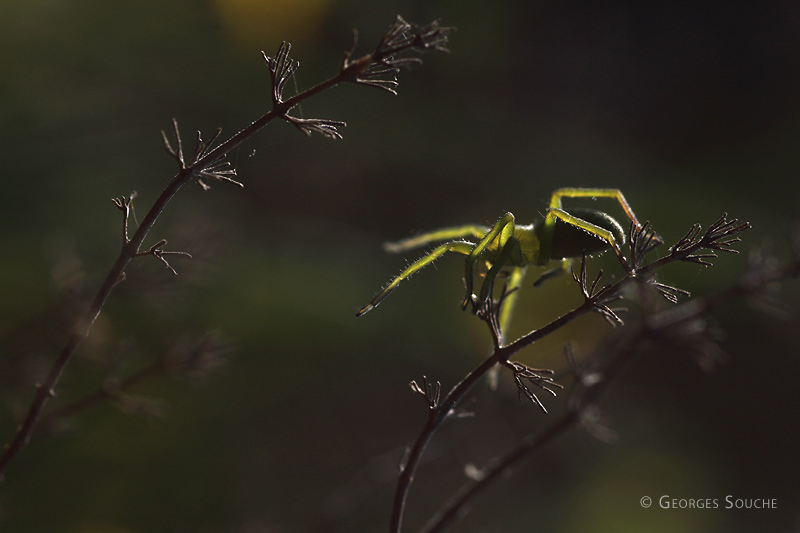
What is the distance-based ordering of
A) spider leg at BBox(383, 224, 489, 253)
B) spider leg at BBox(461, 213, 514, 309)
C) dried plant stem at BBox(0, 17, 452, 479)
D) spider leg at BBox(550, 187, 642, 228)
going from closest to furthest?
1. dried plant stem at BBox(0, 17, 452, 479)
2. spider leg at BBox(461, 213, 514, 309)
3. spider leg at BBox(550, 187, 642, 228)
4. spider leg at BBox(383, 224, 489, 253)

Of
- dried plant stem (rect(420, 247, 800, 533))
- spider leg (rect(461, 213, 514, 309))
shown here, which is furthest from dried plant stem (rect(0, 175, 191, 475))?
dried plant stem (rect(420, 247, 800, 533))

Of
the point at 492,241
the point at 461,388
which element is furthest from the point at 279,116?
the point at 492,241

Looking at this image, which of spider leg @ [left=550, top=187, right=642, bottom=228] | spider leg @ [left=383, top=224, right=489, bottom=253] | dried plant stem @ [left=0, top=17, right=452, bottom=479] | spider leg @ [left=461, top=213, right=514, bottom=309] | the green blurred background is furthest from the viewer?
the green blurred background

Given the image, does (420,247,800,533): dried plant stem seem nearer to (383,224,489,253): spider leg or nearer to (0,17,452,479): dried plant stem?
(383,224,489,253): spider leg

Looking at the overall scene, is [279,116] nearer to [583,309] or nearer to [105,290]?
[105,290]

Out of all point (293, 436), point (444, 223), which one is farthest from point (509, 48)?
point (293, 436)

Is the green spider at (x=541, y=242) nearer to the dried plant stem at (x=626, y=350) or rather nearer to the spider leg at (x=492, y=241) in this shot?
the spider leg at (x=492, y=241)

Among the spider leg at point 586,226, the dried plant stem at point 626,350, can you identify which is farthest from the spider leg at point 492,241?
the dried plant stem at point 626,350

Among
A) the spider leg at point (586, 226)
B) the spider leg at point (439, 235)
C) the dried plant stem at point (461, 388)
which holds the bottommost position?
the dried plant stem at point (461, 388)

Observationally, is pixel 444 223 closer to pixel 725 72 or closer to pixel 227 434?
pixel 227 434
